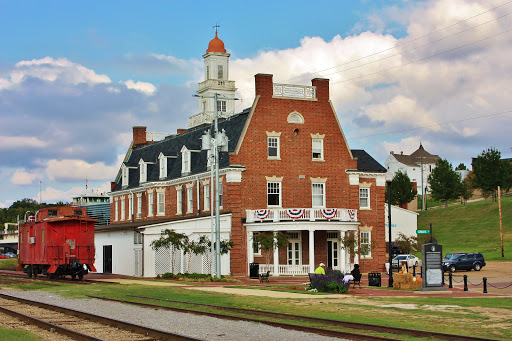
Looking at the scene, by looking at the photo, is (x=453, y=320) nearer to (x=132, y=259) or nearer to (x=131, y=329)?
(x=131, y=329)

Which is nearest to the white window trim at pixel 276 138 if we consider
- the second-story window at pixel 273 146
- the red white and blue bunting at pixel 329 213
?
the second-story window at pixel 273 146

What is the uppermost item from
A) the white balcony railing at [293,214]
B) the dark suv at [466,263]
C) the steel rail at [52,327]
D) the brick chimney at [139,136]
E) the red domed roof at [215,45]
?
the red domed roof at [215,45]

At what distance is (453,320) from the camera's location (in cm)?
1925

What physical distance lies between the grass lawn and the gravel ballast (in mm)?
2356

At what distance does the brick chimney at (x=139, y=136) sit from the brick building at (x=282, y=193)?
15.7 meters

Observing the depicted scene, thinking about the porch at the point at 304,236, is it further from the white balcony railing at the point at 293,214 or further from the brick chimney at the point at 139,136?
the brick chimney at the point at 139,136

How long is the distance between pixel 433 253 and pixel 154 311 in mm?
15598

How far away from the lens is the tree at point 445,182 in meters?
106

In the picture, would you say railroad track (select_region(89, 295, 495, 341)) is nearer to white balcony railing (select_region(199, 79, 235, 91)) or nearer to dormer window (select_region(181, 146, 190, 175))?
dormer window (select_region(181, 146, 190, 175))

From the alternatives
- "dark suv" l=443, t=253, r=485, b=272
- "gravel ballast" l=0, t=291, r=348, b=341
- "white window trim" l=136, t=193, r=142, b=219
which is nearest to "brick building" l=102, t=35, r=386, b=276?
"dark suv" l=443, t=253, r=485, b=272

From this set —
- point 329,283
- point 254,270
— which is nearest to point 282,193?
point 254,270

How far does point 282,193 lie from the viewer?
172 ft

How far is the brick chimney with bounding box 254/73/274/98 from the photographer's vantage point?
52.0 metres

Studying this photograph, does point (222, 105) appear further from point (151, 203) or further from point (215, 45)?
point (151, 203)
